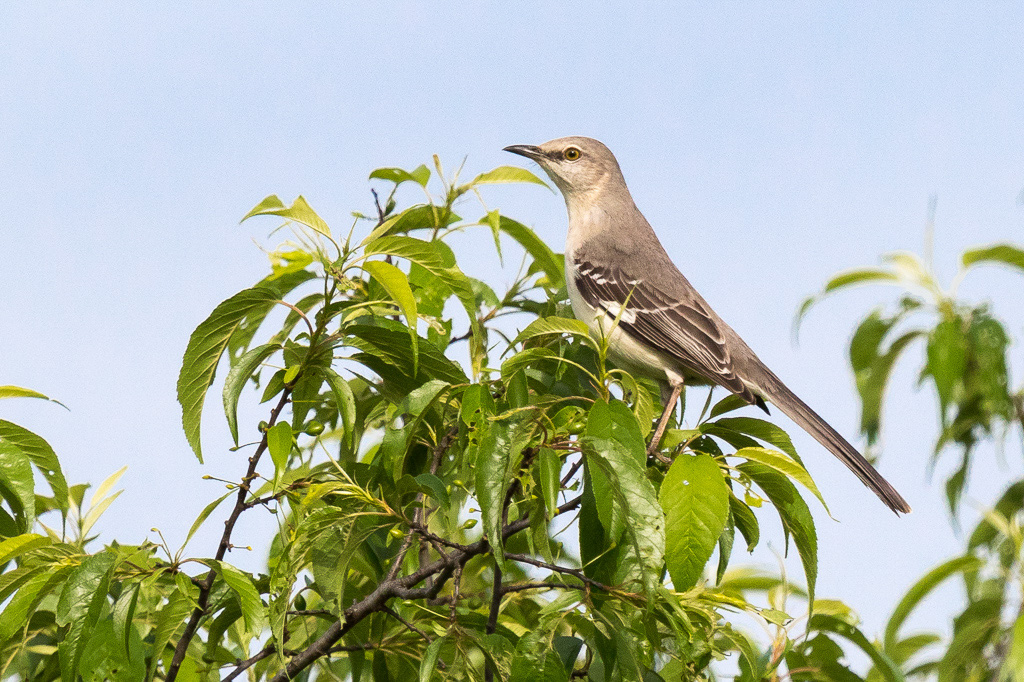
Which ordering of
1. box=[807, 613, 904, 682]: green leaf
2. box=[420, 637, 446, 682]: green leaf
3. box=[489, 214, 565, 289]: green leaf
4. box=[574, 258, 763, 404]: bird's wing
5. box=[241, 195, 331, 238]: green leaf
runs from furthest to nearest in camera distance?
box=[574, 258, 763, 404]: bird's wing → box=[489, 214, 565, 289]: green leaf → box=[807, 613, 904, 682]: green leaf → box=[241, 195, 331, 238]: green leaf → box=[420, 637, 446, 682]: green leaf

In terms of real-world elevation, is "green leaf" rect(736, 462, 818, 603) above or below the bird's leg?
below

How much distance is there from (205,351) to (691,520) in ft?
7.10

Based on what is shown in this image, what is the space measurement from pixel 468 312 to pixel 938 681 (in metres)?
3.90

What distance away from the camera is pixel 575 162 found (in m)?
7.50

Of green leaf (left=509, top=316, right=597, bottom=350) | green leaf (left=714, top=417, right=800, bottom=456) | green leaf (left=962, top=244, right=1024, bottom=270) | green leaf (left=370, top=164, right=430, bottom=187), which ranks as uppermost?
green leaf (left=962, top=244, right=1024, bottom=270)

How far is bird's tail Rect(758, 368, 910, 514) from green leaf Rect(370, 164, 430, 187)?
2691mm

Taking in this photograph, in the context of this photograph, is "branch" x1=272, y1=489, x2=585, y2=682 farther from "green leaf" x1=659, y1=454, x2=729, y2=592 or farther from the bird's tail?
the bird's tail

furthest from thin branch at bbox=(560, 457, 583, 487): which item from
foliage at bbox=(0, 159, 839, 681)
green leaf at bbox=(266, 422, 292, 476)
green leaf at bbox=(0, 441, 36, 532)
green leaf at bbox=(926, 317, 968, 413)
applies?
green leaf at bbox=(926, 317, 968, 413)

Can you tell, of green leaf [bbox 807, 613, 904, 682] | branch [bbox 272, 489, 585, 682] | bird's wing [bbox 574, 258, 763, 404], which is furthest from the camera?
bird's wing [bbox 574, 258, 763, 404]

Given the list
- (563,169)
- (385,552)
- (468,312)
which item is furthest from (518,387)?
(563,169)

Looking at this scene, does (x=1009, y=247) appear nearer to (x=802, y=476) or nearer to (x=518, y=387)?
(x=802, y=476)

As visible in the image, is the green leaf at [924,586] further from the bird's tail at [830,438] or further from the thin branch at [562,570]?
the thin branch at [562,570]

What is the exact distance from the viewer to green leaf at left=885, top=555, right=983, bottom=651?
17.6 ft

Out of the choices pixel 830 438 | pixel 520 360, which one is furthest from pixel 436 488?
pixel 830 438
